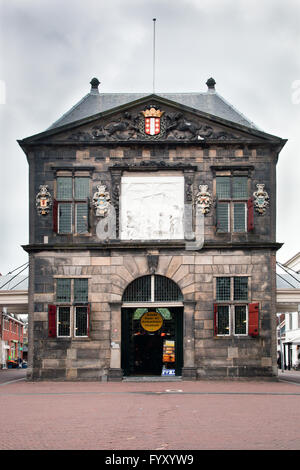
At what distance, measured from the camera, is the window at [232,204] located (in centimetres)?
2934

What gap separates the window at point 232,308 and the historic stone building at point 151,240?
0.04 m

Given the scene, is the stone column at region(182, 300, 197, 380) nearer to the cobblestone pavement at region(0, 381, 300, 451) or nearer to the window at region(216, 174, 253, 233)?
the window at region(216, 174, 253, 233)

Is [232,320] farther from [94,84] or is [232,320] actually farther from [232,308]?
[94,84]

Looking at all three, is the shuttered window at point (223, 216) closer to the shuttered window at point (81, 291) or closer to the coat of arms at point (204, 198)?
the coat of arms at point (204, 198)

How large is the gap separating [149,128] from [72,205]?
15.2ft

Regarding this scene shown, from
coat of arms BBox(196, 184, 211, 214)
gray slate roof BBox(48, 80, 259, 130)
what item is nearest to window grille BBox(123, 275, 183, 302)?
coat of arms BBox(196, 184, 211, 214)

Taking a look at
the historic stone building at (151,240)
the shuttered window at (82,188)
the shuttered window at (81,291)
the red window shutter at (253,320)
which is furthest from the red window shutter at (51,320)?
the red window shutter at (253,320)

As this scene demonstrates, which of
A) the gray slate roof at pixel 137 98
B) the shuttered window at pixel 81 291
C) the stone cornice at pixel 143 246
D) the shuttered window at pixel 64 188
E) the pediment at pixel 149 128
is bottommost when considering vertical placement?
the shuttered window at pixel 81 291

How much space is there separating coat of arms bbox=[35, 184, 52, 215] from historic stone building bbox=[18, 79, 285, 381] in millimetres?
42

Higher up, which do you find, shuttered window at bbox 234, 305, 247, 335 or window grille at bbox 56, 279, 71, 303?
window grille at bbox 56, 279, 71, 303

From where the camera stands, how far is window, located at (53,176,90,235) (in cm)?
2942

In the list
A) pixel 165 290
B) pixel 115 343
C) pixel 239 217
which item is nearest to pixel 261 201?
pixel 239 217
